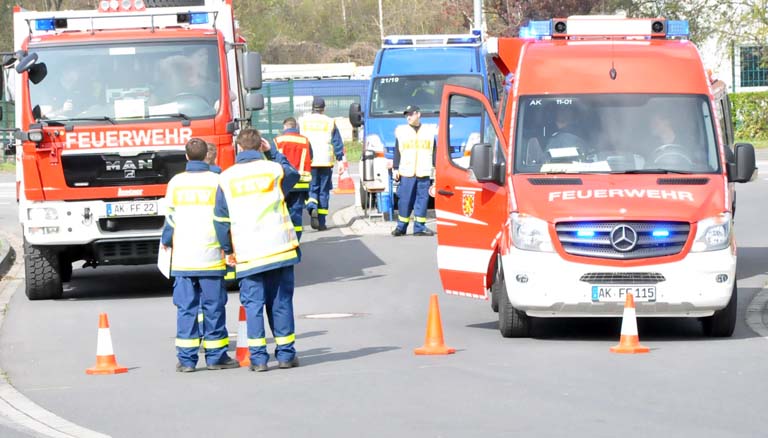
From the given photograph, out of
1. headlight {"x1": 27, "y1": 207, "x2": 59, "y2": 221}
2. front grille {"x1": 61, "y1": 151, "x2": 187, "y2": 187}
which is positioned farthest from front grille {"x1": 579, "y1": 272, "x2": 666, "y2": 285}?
headlight {"x1": 27, "y1": 207, "x2": 59, "y2": 221}

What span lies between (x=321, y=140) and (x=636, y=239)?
41.0ft

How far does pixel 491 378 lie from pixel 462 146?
1353cm

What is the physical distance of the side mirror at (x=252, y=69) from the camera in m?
16.3

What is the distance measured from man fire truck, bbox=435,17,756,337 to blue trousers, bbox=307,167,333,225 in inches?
380

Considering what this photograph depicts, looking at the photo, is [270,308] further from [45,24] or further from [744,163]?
[45,24]

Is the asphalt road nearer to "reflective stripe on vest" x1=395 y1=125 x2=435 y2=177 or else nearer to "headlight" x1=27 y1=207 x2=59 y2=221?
"headlight" x1=27 y1=207 x2=59 y2=221

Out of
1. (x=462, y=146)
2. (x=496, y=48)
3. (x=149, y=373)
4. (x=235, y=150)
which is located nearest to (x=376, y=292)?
(x=235, y=150)

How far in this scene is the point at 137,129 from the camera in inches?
629

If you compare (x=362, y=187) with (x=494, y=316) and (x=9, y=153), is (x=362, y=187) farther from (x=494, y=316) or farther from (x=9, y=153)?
(x=494, y=316)

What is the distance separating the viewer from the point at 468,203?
1341 centimetres

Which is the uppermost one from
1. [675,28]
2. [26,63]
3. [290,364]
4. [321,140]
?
[675,28]

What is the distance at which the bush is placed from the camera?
45000 millimetres

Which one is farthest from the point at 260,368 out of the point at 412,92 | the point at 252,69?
the point at 412,92

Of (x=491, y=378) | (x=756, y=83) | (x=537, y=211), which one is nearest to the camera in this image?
(x=491, y=378)
